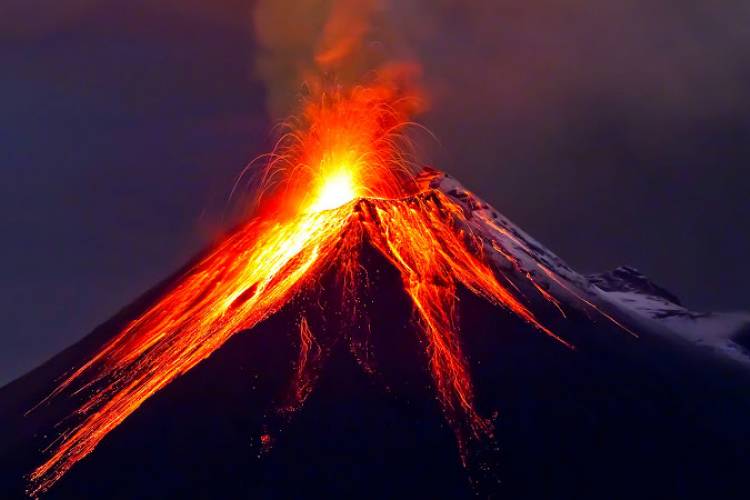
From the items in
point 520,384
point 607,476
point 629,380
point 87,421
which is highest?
point 629,380

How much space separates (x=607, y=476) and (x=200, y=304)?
40.9 feet

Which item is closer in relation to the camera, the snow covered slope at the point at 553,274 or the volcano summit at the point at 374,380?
the volcano summit at the point at 374,380

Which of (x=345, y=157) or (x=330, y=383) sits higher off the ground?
(x=345, y=157)

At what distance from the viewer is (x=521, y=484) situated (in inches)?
931

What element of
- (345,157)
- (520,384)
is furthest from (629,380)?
(345,157)

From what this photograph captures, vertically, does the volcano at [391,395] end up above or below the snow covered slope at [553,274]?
below

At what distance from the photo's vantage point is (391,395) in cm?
2538

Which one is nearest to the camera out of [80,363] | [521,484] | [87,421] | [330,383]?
[521,484]

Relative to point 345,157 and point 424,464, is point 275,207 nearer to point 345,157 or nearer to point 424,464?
point 345,157

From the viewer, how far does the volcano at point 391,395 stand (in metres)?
23.9

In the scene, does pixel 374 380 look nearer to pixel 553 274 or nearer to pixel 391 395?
pixel 391 395

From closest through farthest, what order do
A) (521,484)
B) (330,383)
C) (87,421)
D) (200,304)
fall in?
(521,484) < (330,383) < (87,421) < (200,304)

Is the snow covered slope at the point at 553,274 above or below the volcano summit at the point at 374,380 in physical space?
above

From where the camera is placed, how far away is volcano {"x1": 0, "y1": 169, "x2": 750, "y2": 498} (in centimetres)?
2391
